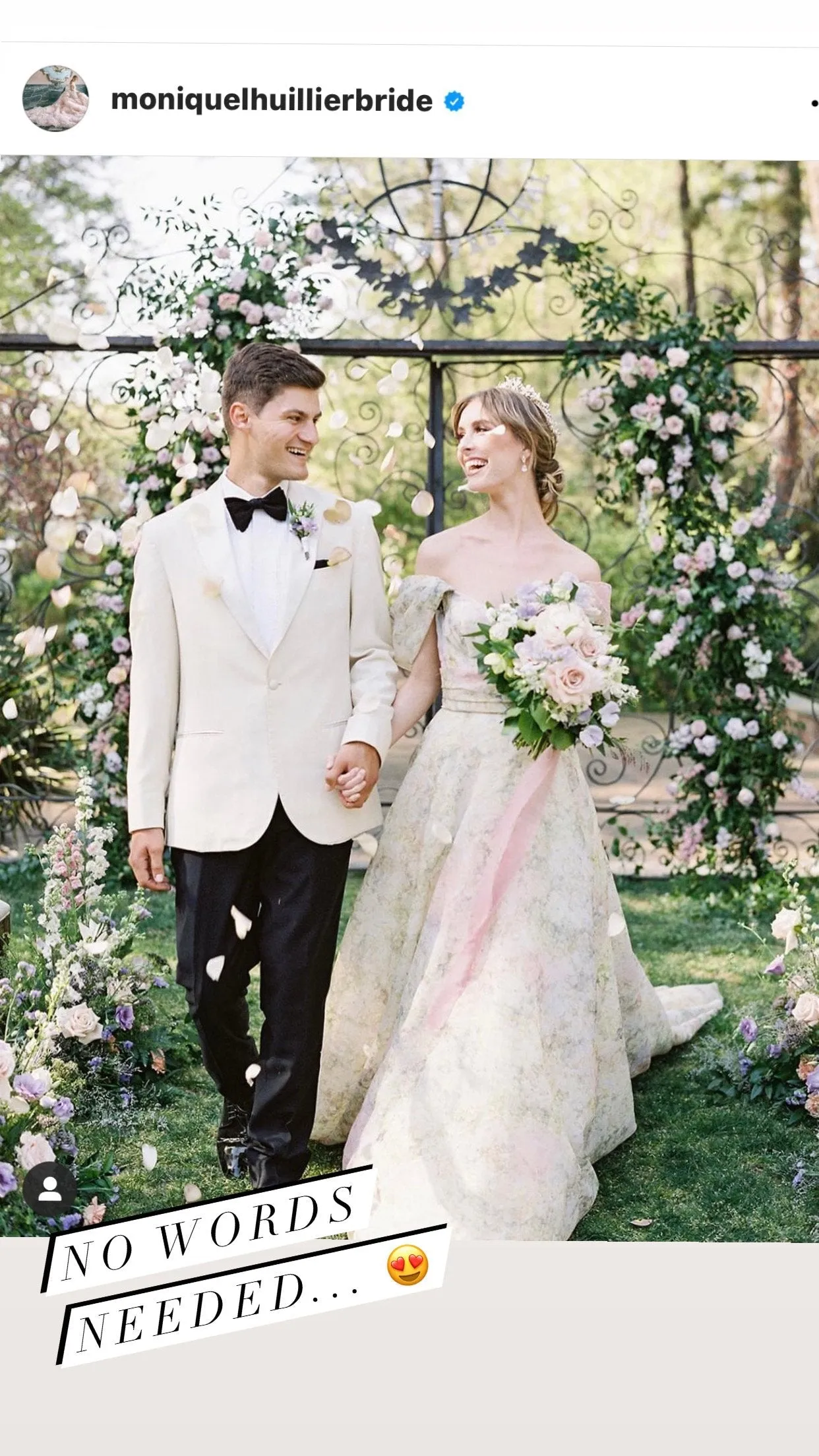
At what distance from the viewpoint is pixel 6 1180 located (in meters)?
2.95

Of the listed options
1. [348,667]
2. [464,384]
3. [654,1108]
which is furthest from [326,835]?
[464,384]

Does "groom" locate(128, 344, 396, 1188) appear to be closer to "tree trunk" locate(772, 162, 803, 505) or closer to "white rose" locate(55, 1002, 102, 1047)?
"white rose" locate(55, 1002, 102, 1047)

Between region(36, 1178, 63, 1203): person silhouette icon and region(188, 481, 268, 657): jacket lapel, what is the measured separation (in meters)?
1.19

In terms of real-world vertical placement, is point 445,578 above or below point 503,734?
above

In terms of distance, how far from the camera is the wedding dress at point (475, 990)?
3088 millimetres

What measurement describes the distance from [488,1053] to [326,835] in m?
0.60

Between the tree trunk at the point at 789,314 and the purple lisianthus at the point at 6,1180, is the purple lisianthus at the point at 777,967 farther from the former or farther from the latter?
the tree trunk at the point at 789,314

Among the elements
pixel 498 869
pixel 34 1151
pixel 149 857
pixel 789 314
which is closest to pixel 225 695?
pixel 149 857

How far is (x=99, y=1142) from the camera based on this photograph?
145 inches

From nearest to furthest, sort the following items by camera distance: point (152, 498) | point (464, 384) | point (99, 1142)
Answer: point (99, 1142), point (152, 498), point (464, 384)

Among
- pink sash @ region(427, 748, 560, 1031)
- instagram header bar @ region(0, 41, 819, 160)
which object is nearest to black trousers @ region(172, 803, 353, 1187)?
pink sash @ region(427, 748, 560, 1031)

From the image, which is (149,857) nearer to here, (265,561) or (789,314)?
(265,561)

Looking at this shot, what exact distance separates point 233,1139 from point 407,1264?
2.91ft

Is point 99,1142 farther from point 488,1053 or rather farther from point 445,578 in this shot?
point 445,578
